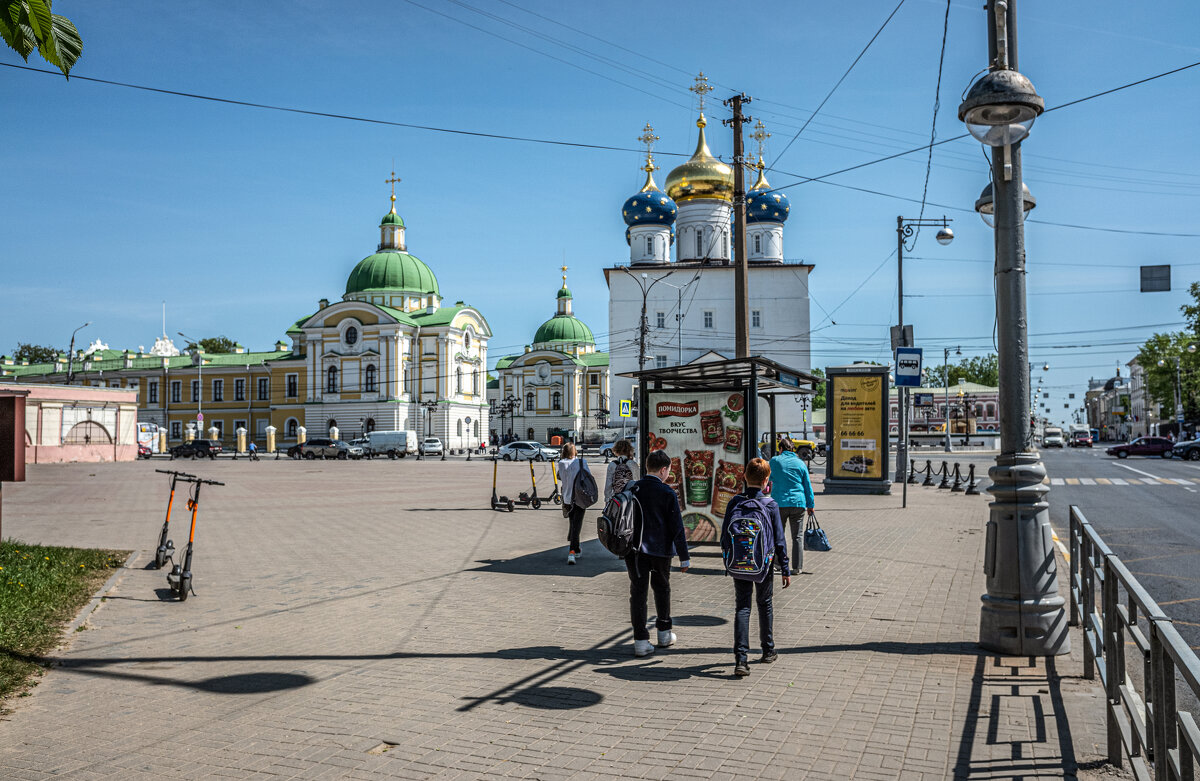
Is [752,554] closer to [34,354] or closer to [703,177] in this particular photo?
[703,177]

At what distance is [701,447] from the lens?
12.5 meters

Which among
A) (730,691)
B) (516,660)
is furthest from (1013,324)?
(516,660)

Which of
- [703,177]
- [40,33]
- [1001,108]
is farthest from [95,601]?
[703,177]

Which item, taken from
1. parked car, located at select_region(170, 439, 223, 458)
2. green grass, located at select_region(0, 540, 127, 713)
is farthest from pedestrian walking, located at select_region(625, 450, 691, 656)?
parked car, located at select_region(170, 439, 223, 458)

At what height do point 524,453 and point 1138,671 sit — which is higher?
point 1138,671

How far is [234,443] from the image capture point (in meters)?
89.3

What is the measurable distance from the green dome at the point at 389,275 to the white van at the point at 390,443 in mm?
24567

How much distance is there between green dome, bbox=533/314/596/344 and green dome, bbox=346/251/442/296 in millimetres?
17106

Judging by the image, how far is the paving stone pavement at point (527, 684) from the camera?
5.06 meters

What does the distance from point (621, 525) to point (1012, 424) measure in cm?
339

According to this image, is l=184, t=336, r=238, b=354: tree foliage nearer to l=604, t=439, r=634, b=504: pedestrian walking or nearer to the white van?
the white van

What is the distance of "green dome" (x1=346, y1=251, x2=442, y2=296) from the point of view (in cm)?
8881

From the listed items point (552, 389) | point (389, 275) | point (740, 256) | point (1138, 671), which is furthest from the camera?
point (552, 389)

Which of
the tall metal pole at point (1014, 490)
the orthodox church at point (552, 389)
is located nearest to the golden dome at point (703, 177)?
the orthodox church at point (552, 389)
